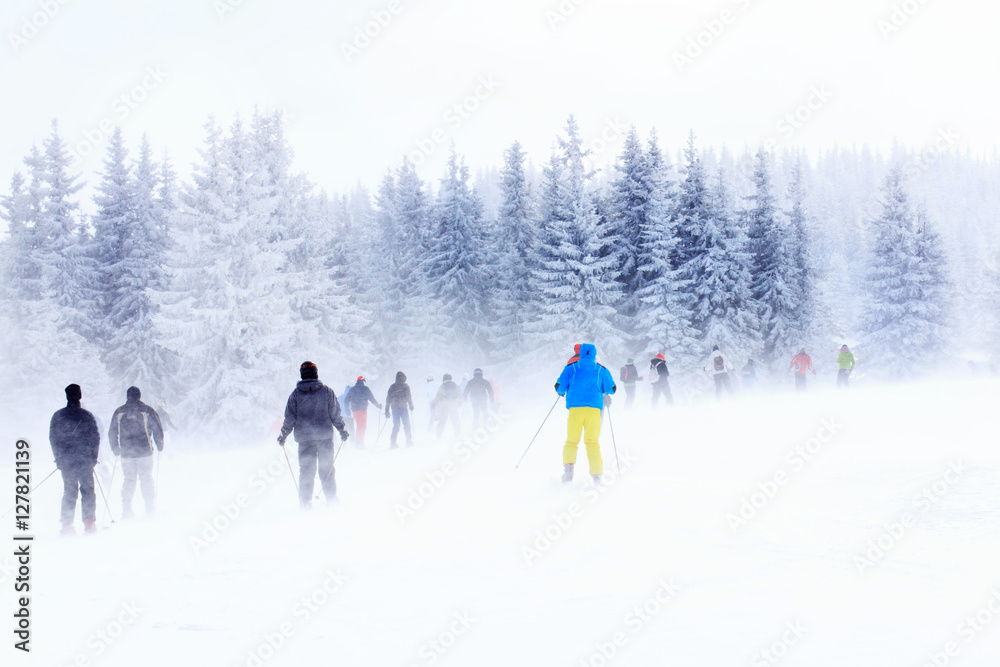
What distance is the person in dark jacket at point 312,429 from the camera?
8.84 meters

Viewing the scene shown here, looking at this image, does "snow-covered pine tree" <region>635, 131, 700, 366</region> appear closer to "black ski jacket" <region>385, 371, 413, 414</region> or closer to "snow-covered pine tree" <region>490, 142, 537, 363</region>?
"snow-covered pine tree" <region>490, 142, 537, 363</region>

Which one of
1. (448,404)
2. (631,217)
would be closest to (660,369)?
(448,404)

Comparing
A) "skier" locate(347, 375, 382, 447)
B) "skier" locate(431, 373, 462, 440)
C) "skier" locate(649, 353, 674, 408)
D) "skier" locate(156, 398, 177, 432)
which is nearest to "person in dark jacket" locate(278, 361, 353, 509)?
"skier" locate(156, 398, 177, 432)

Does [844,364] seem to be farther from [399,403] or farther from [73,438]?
[73,438]

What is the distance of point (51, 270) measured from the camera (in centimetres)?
2931

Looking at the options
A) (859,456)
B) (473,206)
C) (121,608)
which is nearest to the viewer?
(121,608)

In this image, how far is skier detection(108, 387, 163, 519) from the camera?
1005 centimetres

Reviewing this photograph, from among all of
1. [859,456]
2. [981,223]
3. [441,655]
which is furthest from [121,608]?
[981,223]

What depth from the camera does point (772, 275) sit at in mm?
33250

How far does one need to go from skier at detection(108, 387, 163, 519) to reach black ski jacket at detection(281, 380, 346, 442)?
2595mm

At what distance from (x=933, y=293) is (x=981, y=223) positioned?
94.2 meters

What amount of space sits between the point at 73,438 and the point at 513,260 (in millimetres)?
27191

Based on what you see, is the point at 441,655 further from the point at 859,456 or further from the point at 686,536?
the point at 859,456

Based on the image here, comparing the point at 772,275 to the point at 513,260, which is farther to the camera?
the point at 513,260
